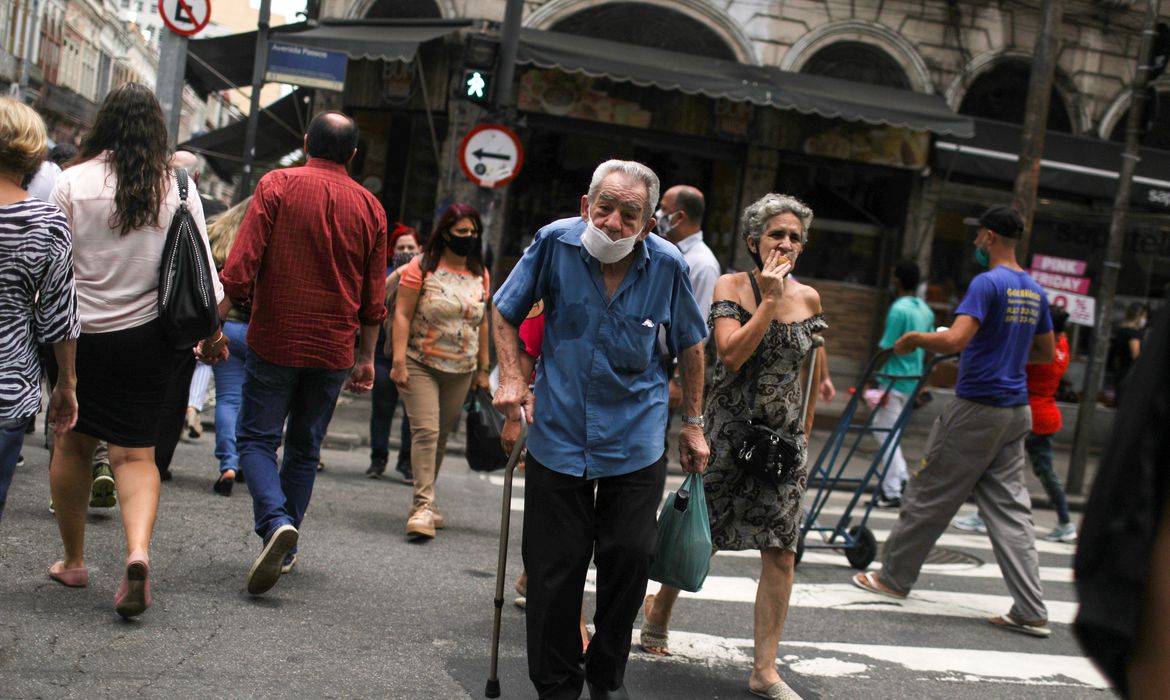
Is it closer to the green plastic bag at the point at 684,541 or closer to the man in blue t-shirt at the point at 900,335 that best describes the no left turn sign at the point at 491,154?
the man in blue t-shirt at the point at 900,335

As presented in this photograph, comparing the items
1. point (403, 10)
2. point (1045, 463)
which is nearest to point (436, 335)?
point (1045, 463)

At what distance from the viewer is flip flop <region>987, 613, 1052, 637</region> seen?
630 cm

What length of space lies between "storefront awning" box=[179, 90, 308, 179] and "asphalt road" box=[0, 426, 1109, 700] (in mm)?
12481

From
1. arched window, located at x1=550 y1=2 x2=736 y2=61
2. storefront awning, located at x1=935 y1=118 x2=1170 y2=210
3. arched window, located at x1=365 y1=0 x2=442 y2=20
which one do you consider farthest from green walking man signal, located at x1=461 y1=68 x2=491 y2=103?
storefront awning, located at x1=935 y1=118 x2=1170 y2=210

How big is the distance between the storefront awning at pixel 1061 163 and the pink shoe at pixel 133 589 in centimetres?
1356

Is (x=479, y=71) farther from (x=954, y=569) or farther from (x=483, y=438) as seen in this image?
(x=954, y=569)

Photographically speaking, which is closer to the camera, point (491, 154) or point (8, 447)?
point (8, 447)

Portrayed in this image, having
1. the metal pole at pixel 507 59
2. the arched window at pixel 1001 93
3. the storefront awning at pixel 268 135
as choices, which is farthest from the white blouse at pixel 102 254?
the arched window at pixel 1001 93

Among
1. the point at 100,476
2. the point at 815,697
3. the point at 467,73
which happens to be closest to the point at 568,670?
the point at 815,697

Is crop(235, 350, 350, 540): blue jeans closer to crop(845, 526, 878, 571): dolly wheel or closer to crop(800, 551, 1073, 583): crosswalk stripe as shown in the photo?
crop(800, 551, 1073, 583): crosswalk stripe

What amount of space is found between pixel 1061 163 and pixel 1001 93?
5.75 ft

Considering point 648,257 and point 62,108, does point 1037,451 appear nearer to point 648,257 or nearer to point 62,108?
point 648,257

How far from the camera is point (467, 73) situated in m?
12.1

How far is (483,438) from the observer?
6883mm
